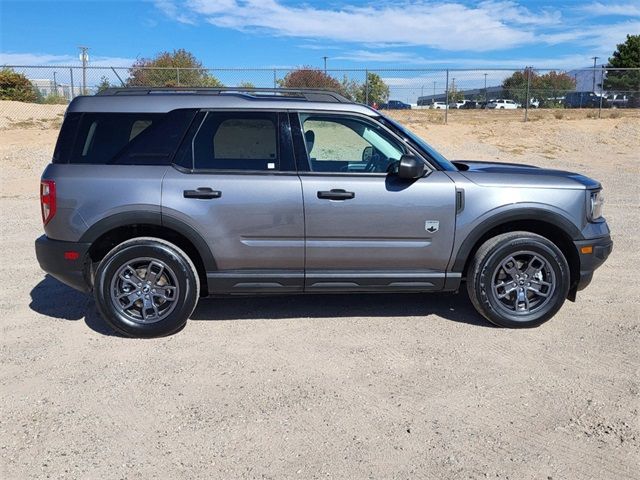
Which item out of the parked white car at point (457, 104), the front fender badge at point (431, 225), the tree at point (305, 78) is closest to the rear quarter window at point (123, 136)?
the front fender badge at point (431, 225)

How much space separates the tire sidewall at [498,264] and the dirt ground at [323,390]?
122 millimetres

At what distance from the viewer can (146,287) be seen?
4879 mm

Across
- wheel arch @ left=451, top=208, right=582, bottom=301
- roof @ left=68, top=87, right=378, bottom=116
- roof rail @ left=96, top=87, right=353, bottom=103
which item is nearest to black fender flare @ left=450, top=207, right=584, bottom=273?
wheel arch @ left=451, top=208, right=582, bottom=301

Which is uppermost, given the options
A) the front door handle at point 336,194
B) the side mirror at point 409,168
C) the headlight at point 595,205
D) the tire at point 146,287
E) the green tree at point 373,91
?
the green tree at point 373,91

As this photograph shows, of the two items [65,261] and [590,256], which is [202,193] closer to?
[65,261]

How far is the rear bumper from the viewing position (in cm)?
481

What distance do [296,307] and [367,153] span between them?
1613 mm

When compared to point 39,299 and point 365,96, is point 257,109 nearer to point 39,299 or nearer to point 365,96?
point 39,299

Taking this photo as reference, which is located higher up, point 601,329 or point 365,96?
point 365,96

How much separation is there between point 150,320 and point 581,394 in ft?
10.7

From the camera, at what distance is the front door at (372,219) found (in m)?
4.85

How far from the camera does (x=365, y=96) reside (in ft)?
73.7

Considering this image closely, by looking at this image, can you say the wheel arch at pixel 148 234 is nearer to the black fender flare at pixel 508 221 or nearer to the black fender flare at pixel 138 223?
the black fender flare at pixel 138 223

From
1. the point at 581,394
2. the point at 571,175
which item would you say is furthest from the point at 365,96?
the point at 581,394
